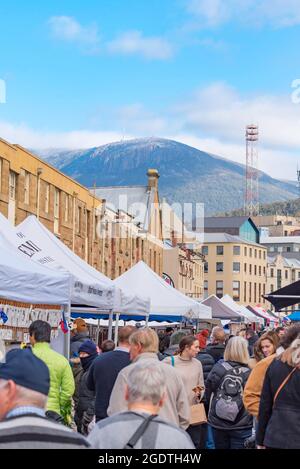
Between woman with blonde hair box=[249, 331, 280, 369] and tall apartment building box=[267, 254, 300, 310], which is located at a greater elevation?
tall apartment building box=[267, 254, 300, 310]

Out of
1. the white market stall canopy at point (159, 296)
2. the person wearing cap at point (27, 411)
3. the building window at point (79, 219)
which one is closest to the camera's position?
the person wearing cap at point (27, 411)

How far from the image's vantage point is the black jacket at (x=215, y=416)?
9648 mm

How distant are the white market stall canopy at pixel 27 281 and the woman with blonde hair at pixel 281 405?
4.85m

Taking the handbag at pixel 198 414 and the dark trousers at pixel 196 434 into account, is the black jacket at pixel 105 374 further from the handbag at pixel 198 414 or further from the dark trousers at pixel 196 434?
the dark trousers at pixel 196 434

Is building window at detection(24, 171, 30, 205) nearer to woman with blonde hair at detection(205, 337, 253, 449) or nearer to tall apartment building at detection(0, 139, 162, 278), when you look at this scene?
tall apartment building at detection(0, 139, 162, 278)

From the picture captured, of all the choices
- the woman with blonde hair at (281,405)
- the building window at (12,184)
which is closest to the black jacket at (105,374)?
the woman with blonde hair at (281,405)

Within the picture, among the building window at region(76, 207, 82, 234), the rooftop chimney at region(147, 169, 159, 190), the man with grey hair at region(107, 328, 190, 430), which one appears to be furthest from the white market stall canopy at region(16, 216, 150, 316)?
the rooftop chimney at region(147, 169, 159, 190)

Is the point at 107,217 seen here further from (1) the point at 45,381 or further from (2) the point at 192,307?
(1) the point at 45,381

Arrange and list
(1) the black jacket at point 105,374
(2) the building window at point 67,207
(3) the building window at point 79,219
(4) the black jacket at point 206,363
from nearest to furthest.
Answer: (1) the black jacket at point 105,374
(4) the black jacket at point 206,363
(2) the building window at point 67,207
(3) the building window at point 79,219

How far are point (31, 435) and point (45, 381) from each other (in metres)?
0.46

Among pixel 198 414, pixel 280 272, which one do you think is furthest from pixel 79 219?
pixel 280 272

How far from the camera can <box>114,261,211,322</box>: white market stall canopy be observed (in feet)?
74.4

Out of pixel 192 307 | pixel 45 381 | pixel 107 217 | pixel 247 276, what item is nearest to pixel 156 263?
pixel 107 217

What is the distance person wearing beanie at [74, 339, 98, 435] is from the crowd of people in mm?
13
